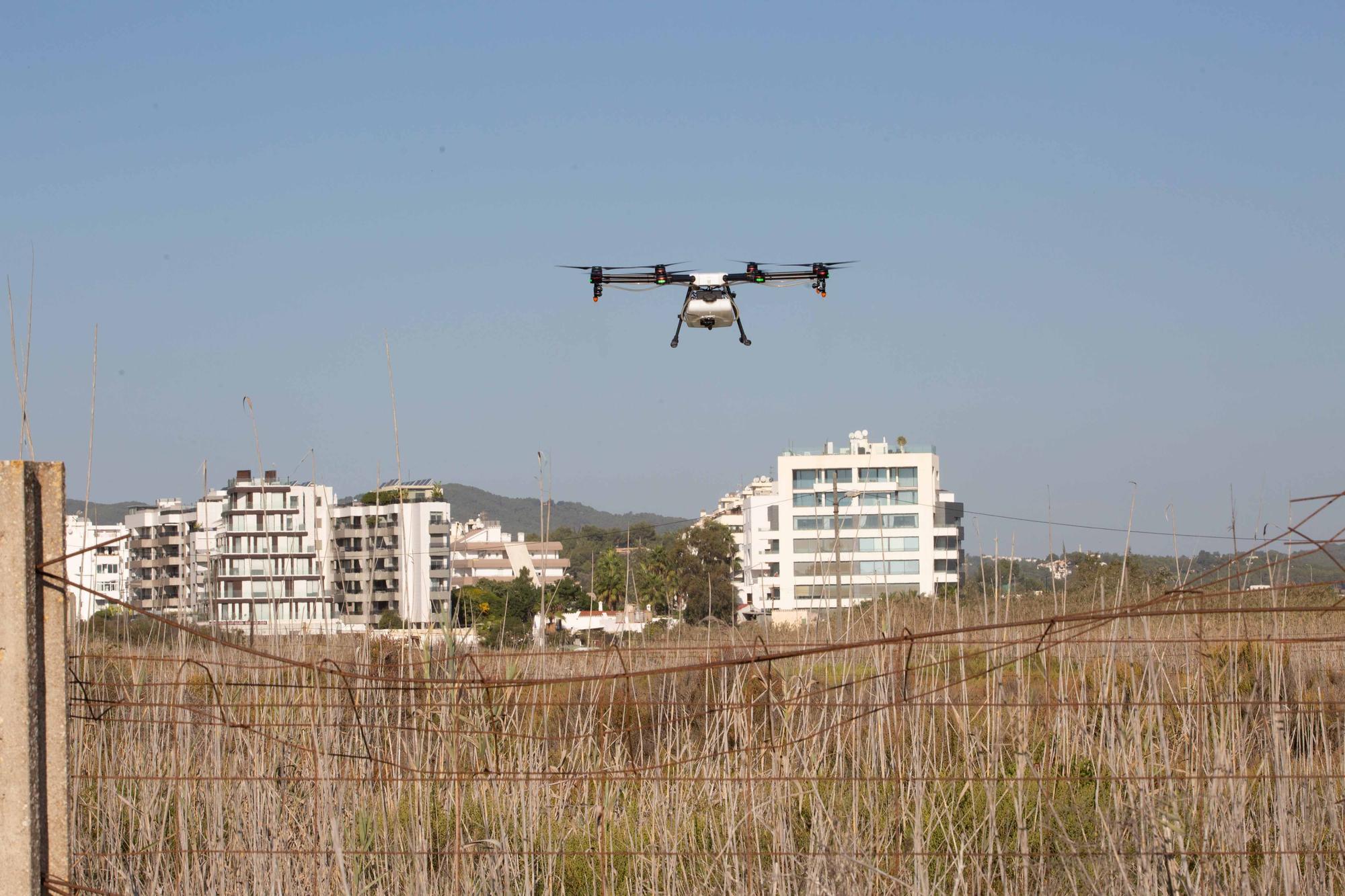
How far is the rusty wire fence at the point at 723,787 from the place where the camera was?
300cm

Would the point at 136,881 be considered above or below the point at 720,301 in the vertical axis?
below

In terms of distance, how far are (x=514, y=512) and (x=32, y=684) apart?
5931 inches

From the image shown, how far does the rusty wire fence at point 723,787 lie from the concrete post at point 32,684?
0.29ft

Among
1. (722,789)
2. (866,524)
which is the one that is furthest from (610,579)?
(722,789)

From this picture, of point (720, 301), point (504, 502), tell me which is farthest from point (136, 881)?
point (504, 502)

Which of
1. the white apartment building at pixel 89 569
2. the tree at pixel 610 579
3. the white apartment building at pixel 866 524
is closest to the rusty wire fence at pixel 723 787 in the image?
the white apartment building at pixel 89 569

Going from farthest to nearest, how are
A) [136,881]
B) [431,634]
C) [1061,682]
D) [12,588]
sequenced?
[431,634], [1061,682], [136,881], [12,588]

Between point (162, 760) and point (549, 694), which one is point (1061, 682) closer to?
point (549, 694)

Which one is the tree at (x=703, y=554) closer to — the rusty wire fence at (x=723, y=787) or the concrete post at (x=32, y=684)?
the rusty wire fence at (x=723, y=787)

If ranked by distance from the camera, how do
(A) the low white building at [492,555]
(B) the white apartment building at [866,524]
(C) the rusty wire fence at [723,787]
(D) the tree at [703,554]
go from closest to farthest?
1. (C) the rusty wire fence at [723,787]
2. (D) the tree at [703,554]
3. (B) the white apartment building at [866,524]
4. (A) the low white building at [492,555]

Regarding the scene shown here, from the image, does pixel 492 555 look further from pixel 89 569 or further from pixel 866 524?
pixel 89 569

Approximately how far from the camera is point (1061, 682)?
427cm

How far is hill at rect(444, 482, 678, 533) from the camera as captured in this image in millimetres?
140625

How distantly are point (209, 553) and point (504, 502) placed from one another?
148 metres
